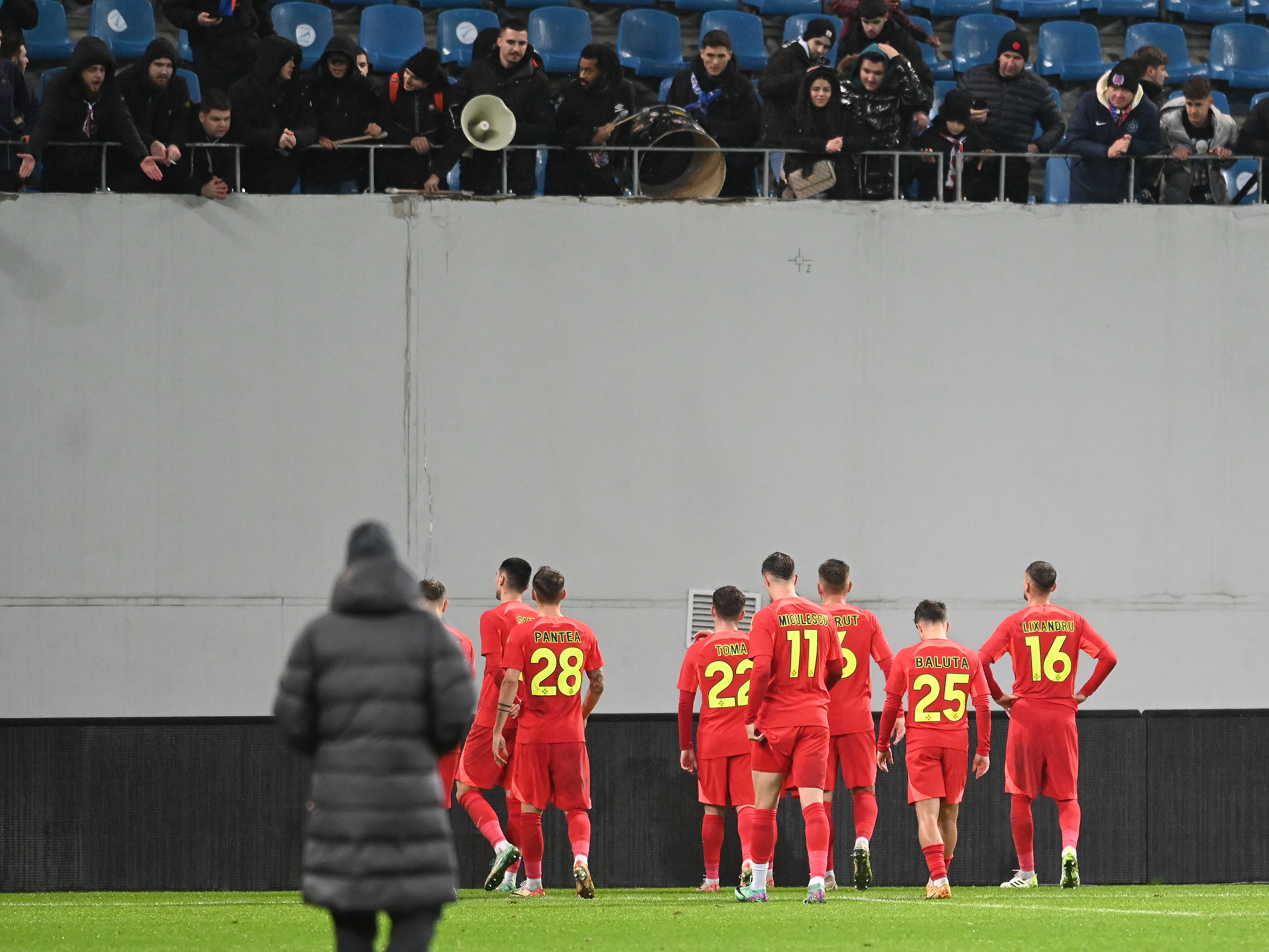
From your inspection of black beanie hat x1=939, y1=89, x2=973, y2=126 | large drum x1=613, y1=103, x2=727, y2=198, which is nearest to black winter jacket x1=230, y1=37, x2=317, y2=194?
large drum x1=613, y1=103, x2=727, y2=198

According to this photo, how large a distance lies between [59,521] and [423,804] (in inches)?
396

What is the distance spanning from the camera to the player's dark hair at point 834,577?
1110 cm

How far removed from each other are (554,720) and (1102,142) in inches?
305

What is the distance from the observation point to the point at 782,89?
14.7 metres

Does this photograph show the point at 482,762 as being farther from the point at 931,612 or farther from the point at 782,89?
the point at 782,89

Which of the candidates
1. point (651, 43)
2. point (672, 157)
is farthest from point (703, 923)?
point (651, 43)

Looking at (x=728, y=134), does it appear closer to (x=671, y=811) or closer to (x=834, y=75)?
(x=834, y=75)

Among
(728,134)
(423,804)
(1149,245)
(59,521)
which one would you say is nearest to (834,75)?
(728,134)

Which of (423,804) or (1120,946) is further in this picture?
(1120,946)

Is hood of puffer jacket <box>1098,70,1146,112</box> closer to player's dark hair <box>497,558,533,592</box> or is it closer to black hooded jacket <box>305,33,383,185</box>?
black hooded jacket <box>305,33,383,185</box>

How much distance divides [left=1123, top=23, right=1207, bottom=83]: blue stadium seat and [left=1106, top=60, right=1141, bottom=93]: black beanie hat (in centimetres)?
380

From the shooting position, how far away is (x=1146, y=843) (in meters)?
12.6

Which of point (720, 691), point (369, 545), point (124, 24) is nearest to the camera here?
point (369, 545)

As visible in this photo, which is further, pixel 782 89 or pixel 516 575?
pixel 782 89
